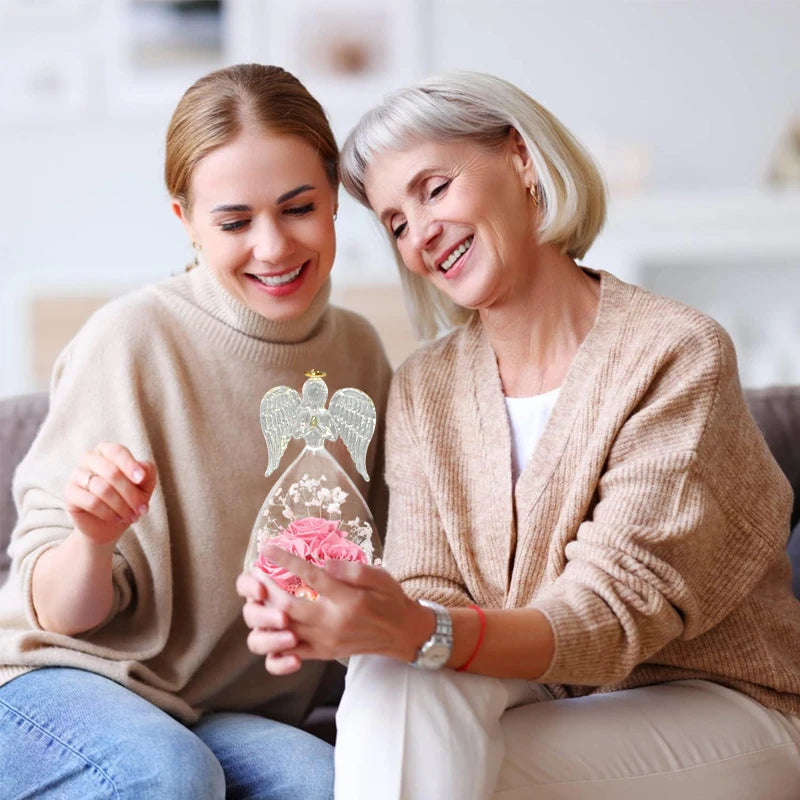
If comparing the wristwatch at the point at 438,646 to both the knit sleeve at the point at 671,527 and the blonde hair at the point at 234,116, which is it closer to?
the knit sleeve at the point at 671,527

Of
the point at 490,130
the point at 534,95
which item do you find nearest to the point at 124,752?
the point at 490,130

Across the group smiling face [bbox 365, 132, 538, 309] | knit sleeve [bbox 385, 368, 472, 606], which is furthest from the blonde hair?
knit sleeve [bbox 385, 368, 472, 606]

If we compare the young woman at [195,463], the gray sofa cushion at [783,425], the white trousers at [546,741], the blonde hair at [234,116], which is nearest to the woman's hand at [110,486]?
the young woman at [195,463]

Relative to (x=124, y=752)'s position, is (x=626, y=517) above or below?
above

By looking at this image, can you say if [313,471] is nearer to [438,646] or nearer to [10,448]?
[438,646]

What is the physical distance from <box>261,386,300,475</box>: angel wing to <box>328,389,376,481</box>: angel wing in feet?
0.15

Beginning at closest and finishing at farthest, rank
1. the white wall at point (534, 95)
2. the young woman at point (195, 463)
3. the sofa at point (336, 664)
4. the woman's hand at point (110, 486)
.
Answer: the woman's hand at point (110, 486) → the young woman at point (195, 463) → the sofa at point (336, 664) → the white wall at point (534, 95)

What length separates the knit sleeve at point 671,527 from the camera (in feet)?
4.43

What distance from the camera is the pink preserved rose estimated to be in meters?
1.26

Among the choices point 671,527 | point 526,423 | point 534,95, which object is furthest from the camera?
point 534,95

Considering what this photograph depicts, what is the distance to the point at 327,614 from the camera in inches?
46.3

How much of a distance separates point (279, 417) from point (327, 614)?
305 mm

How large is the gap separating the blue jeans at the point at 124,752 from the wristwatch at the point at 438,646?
291mm

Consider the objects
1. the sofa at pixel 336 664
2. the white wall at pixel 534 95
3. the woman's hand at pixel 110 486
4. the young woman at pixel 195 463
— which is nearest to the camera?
the woman's hand at pixel 110 486
